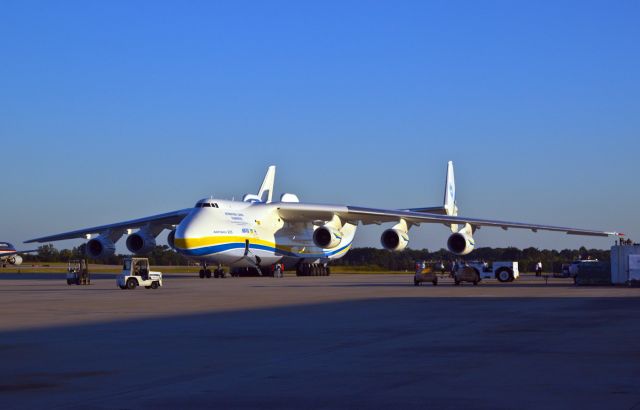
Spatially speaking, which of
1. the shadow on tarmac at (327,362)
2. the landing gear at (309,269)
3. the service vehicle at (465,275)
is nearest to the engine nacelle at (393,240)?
the landing gear at (309,269)

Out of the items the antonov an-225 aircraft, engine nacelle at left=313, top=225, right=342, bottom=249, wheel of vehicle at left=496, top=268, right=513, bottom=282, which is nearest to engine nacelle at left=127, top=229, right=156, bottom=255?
the antonov an-225 aircraft

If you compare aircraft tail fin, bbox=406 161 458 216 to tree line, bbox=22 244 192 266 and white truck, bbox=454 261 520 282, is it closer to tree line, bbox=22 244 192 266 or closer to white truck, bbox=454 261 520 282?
white truck, bbox=454 261 520 282

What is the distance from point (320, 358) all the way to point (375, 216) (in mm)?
41092

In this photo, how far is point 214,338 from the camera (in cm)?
A: 1405

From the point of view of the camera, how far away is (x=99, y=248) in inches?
1999

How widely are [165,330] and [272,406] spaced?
26.3 ft

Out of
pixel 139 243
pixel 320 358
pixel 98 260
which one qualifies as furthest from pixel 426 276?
pixel 98 260

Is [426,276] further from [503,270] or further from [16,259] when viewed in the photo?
[16,259]

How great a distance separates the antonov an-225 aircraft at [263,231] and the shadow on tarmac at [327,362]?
29.1m

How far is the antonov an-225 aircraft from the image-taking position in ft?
156

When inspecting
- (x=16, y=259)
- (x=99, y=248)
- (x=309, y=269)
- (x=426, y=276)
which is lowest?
(x=426, y=276)

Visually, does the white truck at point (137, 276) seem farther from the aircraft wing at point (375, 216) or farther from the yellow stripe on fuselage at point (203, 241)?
the aircraft wing at point (375, 216)

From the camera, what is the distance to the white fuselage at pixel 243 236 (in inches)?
1844

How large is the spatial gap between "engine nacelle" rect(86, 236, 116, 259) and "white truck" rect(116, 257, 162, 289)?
14.8 meters
